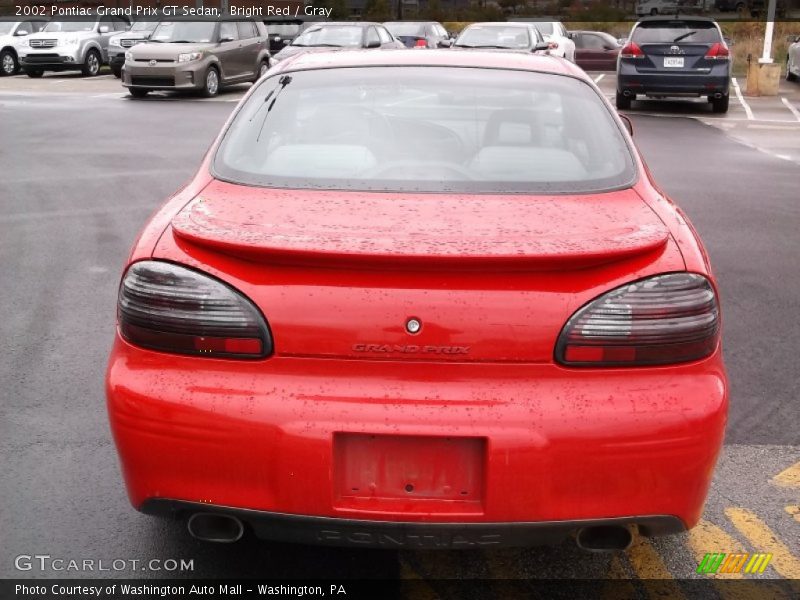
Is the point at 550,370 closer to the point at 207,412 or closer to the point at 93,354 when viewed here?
the point at 207,412

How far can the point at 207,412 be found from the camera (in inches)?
99.0

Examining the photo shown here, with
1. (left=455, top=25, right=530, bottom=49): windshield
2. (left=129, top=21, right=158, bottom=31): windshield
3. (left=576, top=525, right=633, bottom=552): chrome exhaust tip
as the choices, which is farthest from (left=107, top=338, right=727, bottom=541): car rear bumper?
(left=129, top=21, right=158, bottom=31): windshield

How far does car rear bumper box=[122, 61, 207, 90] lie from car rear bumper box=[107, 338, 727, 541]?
18.5 meters

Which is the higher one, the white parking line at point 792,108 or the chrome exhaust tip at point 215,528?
the chrome exhaust tip at point 215,528

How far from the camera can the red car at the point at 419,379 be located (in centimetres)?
247

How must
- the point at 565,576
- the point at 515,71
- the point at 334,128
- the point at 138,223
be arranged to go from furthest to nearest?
the point at 138,223 < the point at 515,71 < the point at 334,128 < the point at 565,576

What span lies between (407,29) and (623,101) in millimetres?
10219

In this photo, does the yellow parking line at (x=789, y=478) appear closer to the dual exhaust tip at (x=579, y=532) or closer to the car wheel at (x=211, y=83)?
the dual exhaust tip at (x=579, y=532)

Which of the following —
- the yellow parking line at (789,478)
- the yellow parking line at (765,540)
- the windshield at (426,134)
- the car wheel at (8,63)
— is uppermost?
the windshield at (426,134)

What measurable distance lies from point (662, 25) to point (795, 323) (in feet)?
44.3

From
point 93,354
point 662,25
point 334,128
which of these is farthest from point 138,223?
point 662,25

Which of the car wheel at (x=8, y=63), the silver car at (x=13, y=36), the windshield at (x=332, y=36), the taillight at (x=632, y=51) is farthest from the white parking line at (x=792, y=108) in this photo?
the car wheel at (x=8, y=63)

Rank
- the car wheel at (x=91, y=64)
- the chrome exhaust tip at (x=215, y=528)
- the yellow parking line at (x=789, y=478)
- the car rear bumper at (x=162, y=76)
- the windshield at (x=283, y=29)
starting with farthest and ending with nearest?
the windshield at (x=283, y=29) → the car wheel at (x=91, y=64) → the car rear bumper at (x=162, y=76) → the yellow parking line at (x=789, y=478) → the chrome exhaust tip at (x=215, y=528)

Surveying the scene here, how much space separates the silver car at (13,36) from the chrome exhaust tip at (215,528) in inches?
1068
